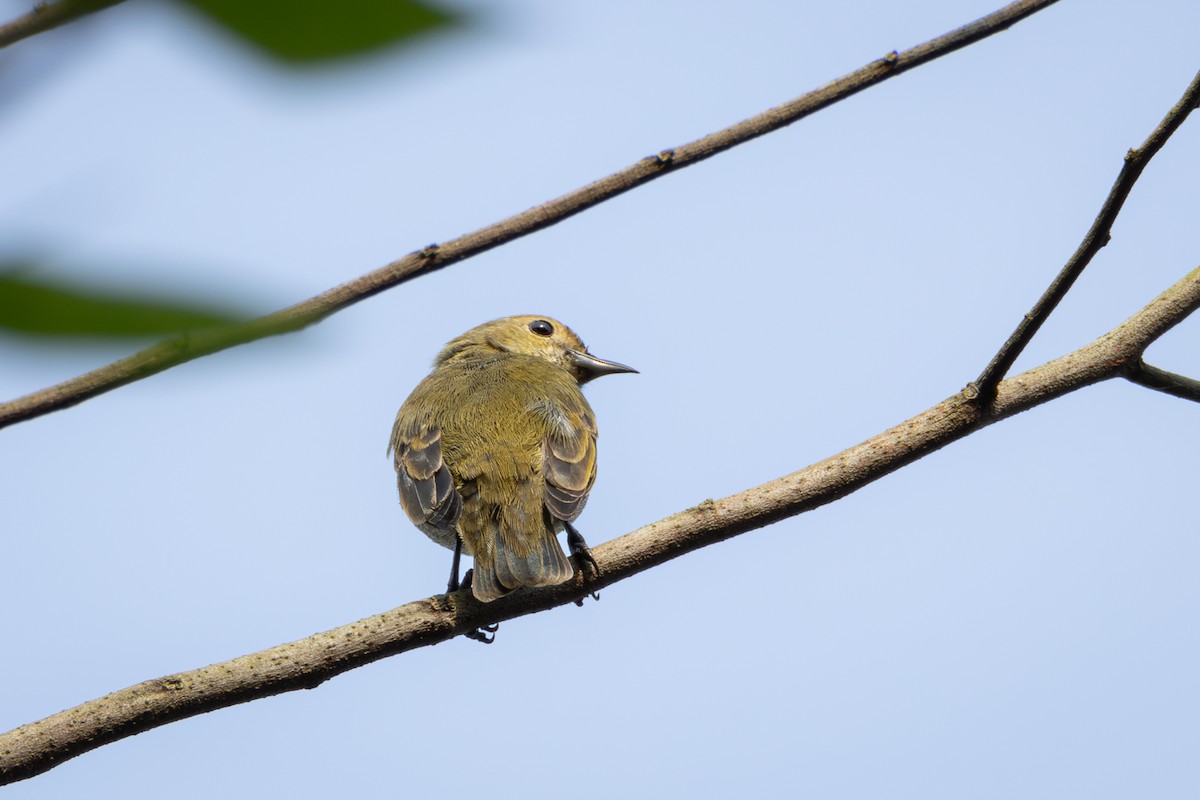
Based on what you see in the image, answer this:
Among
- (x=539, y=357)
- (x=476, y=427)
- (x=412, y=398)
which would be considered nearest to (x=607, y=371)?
(x=539, y=357)

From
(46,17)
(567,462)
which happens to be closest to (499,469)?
(567,462)

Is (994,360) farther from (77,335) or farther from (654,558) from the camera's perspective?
(77,335)

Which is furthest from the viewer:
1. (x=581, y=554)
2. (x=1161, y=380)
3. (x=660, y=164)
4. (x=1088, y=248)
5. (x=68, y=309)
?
(x=581, y=554)

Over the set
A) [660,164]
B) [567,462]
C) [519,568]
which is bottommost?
[660,164]

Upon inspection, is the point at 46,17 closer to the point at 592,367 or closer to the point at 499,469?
the point at 499,469

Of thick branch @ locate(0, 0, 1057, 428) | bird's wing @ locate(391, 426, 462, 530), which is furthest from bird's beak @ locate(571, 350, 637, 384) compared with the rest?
thick branch @ locate(0, 0, 1057, 428)

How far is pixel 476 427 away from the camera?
595cm

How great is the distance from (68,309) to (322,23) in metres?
0.17

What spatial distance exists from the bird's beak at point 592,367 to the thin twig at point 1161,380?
442 centimetres

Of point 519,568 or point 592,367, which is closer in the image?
point 519,568

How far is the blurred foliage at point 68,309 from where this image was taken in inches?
22.0

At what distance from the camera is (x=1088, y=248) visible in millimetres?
3352

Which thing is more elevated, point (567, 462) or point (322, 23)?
point (567, 462)

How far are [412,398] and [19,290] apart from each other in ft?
20.6
